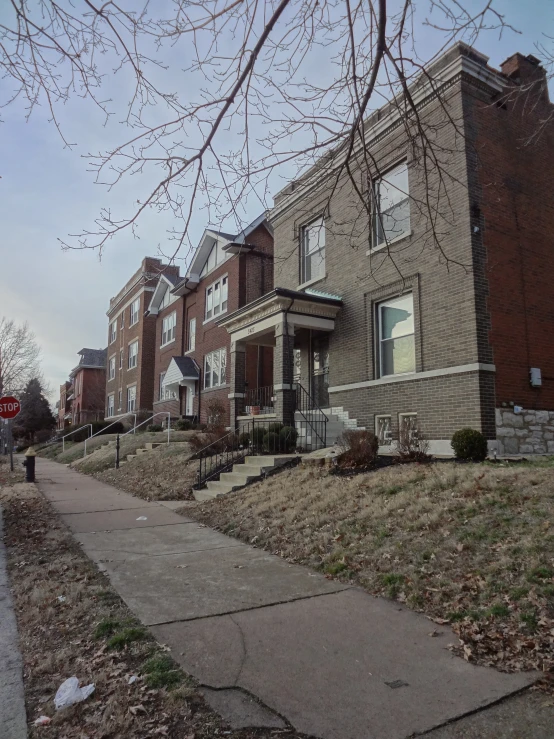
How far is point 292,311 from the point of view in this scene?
1397cm

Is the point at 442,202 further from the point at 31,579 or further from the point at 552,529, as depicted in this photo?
the point at 31,579

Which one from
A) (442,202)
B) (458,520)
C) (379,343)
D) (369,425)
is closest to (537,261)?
(442,202)

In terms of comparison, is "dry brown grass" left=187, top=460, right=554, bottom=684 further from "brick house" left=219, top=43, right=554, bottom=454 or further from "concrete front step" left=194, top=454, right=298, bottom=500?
"brick house" left=219, top=43, right=554, bottom=454

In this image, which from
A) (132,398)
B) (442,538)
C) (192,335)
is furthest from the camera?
(132,398)

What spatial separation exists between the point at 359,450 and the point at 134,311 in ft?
97.0

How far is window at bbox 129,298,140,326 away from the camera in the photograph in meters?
35.8

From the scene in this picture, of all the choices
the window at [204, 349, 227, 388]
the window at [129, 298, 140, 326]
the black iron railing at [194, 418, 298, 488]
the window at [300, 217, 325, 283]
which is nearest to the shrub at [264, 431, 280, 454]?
the black iron railing at [194, 418, 298, 488]

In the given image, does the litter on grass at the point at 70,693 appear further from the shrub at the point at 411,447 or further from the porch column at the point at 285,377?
the porch column at the point at 285,377

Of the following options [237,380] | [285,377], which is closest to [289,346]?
[285,377]

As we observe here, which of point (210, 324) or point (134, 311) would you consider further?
point (134, 311)

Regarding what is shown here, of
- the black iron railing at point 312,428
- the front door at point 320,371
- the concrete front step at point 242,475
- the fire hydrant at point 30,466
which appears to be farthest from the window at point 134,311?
the concrete front step at point 242,475

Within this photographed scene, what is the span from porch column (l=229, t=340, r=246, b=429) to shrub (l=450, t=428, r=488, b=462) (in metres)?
7.92

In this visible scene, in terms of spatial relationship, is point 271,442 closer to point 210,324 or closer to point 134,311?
point 210,324

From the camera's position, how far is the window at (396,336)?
40.6 feet
